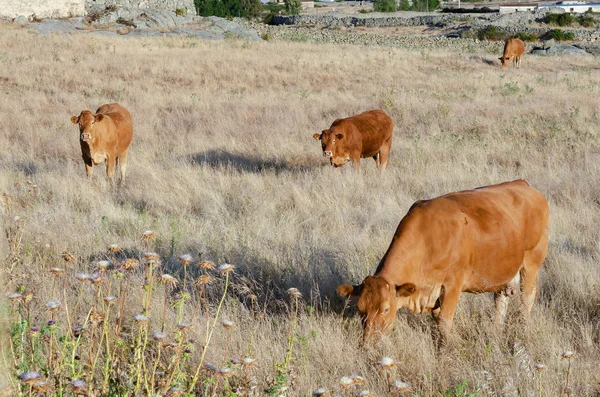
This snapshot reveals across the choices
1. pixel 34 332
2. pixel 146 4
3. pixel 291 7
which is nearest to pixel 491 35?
pixel 146 4

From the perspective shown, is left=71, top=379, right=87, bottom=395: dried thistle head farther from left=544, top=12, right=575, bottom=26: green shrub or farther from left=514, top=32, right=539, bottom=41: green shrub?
left=544, top=12, right=575, bottom=26: green shrub

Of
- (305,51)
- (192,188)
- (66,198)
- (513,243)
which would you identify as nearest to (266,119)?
(192,188)

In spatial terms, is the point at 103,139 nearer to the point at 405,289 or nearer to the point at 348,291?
the point at 348,291

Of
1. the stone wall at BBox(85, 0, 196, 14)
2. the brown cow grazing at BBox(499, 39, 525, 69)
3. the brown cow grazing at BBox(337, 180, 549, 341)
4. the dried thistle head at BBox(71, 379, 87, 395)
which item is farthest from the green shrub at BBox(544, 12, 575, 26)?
the dried thistle head at BBox(71, 379, 87, 395)

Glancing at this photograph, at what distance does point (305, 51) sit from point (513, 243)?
2433 centimetres

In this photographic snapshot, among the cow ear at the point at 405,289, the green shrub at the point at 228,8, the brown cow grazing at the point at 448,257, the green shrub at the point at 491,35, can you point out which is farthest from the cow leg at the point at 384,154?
the green shrub at the point at 228,8

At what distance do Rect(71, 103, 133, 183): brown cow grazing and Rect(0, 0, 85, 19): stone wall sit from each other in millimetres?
27974

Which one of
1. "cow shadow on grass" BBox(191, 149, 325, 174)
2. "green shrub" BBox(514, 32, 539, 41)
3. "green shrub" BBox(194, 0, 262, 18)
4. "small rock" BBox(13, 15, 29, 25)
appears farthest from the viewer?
"green shrub" BBox(194, 0, 262, 18)

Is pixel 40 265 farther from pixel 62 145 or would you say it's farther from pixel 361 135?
pixel 62 145

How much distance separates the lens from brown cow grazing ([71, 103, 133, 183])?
1049cm

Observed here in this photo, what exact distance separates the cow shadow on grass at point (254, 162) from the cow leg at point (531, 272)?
248 inches

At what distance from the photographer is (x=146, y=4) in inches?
1785

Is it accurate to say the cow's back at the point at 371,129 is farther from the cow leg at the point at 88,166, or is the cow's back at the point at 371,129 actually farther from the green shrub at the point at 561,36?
the green shrub at the point at 561,36

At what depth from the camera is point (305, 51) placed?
1123 inches
